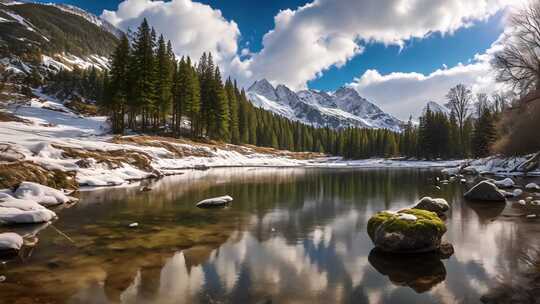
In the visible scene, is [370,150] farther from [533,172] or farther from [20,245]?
[20,245]

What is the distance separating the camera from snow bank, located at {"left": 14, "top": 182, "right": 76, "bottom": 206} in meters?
16.8

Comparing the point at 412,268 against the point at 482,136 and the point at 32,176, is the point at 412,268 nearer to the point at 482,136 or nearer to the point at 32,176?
the point at 32,176

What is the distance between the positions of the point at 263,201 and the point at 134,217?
8315mm

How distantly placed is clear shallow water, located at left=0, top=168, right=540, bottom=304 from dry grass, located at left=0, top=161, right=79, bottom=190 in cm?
490

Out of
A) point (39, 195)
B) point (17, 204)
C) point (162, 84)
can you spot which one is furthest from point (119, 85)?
point (17, 204)

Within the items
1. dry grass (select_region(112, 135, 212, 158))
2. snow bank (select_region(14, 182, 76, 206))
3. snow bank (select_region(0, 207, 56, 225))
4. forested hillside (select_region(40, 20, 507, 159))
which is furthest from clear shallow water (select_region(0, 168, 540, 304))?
forested hillside (select_region(40, 20, 507, 159))

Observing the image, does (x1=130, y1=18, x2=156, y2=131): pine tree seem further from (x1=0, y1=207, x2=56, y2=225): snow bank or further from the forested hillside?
(x1=0, y1=207, x2=56, y2=225): snow bank

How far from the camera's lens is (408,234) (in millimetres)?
10203

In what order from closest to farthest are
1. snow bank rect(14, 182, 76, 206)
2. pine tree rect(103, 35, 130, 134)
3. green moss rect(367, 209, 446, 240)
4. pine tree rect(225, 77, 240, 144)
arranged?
green moss rect(367, 209, 446, 240)
snow bank rect(14, 182, 76, 206)
pine tree rect(103, 35, 130, 134)
pine tree rect(225, 77, 240, 144)

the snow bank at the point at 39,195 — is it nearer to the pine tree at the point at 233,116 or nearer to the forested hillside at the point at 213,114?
the forested hillside at the point at 213,114

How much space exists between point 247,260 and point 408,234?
5.00 meters

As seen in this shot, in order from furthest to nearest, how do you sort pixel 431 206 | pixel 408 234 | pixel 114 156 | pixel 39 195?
pixel 114 156
pixel 39 195
pixel 431 206
pixel 408 234

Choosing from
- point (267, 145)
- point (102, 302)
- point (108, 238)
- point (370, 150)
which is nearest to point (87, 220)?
point (108, 238)

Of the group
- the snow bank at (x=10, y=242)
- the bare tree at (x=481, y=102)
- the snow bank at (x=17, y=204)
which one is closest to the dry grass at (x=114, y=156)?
the snow bank at (x=17, y=204)
